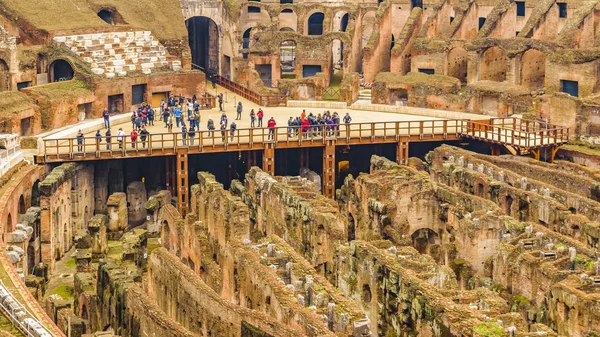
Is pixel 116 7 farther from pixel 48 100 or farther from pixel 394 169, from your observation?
pixel 394 169

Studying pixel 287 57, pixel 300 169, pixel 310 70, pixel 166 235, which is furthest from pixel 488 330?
pixel 287 57

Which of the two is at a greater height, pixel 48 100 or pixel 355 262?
pixel 48 100

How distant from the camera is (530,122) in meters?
65.8

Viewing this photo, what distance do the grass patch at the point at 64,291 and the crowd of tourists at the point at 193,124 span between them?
998cm

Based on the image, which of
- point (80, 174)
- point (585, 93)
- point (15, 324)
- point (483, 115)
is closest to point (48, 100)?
point (80, 174)

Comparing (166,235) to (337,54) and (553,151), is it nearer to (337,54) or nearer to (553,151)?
(553,151)

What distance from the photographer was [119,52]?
236ft

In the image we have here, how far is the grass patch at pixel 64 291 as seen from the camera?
4944 cm

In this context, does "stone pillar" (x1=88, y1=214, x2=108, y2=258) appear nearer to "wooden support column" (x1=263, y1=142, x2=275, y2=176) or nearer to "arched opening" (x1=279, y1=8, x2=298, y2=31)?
"wooden support column" (x1=263, y1=142, x2=275, y2=176)

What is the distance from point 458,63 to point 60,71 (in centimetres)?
2320

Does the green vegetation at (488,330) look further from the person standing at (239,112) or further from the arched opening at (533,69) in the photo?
the arched opening at (533,69)

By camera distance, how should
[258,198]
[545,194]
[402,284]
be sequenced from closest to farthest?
[402,284], [545,194], [258,198]

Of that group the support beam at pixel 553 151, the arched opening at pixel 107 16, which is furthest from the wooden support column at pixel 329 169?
the arched opening at pixel 107 16

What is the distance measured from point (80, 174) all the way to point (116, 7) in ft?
65.2
